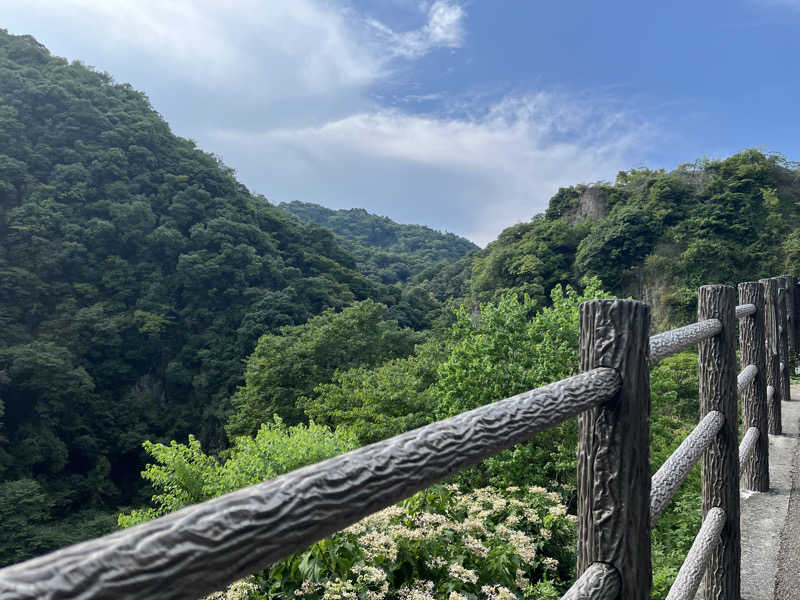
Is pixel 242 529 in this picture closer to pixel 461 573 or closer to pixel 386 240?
pixel 461 573

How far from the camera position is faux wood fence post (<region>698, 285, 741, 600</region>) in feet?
→ 5.68

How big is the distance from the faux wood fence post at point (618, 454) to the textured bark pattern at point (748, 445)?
6.48 feet

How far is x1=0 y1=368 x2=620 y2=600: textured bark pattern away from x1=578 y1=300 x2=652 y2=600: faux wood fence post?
39 centimetres

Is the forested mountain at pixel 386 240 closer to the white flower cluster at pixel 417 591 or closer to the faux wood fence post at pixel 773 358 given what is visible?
the faux wood fence post at pixel 773 358

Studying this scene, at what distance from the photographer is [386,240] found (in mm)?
65312

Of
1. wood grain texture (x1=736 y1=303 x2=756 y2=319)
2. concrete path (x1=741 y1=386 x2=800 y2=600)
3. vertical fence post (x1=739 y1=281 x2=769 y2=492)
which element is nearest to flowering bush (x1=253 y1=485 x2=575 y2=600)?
concrete path (x1=741 y1=386 x2=800 y2=600)

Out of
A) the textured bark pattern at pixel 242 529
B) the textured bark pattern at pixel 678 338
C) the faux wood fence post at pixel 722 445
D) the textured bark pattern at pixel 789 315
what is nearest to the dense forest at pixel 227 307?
the textured bark pattern at pixel 789 315

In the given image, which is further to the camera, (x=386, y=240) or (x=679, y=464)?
(x=386, y=240)

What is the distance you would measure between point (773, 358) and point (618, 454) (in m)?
3.81

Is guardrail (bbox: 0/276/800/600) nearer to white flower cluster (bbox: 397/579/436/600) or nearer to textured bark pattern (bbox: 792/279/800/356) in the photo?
white flower cluster (bbox: 397/579/436/600)

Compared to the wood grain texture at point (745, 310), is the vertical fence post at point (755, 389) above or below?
below

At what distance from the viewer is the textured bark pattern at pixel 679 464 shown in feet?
3.86

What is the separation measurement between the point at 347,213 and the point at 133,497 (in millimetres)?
51248

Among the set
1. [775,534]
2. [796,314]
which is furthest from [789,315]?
[775,534]
